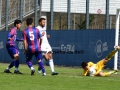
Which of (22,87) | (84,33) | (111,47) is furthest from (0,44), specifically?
(22,87)

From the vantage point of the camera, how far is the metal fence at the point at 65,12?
2532 cm

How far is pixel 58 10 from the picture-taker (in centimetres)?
2802

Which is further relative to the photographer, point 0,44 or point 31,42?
point 0,44

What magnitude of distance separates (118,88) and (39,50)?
14.0 feet

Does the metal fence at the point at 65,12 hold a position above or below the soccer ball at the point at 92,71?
above

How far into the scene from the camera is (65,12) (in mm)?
28609

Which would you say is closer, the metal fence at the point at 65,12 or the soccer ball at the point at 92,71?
the soccer ball at the point at 92,71

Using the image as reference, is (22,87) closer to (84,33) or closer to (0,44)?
(84,33)

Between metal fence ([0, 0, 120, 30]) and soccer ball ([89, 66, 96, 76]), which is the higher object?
metal fence ([0, 0, 120, 30])

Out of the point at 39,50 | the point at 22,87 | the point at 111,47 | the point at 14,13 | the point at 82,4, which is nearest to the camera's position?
the point at 22,87

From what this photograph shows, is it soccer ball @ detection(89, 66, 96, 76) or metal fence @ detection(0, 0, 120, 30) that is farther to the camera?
metal fence @ detection(0, 0, 120, 30)

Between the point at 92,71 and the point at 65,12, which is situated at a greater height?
the point at 65,12

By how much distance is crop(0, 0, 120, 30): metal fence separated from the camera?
2532 centimetres

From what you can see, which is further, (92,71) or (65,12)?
(65,12)
